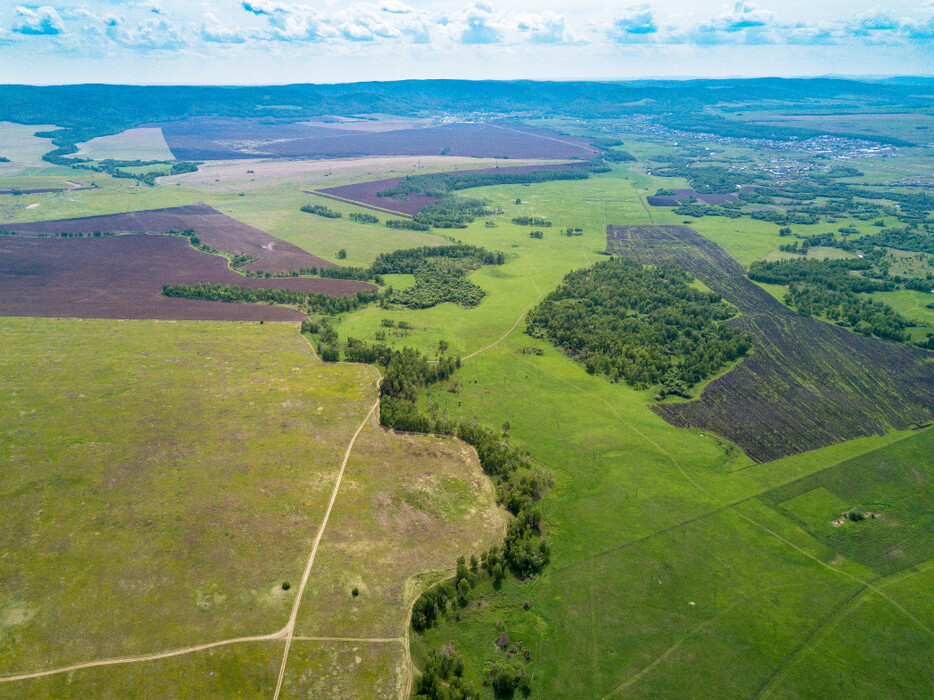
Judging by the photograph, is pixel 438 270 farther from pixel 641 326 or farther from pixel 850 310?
pixel 850 310

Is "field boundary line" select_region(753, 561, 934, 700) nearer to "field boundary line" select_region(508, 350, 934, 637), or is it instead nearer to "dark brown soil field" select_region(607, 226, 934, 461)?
"field boundary line" select_region(508, 350, 934, 637)

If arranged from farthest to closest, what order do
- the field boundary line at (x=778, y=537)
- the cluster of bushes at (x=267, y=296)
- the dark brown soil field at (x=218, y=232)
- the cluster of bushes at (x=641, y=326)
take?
the dark brown soil field at (x=218, y=232) < the cluster of bushes at (x=267, y=296) < the cluster of bushes at (x=641, y=326) < the field boundary line at (x=778, y=537)

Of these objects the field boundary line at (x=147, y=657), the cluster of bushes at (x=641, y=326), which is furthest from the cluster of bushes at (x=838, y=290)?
the field boundary line at (x=147, y=657)

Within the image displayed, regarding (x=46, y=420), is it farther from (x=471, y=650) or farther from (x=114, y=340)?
(x=471, y=650)

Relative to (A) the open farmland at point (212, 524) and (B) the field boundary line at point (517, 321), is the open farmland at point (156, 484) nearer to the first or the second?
(A) the open farmland at point (212, 524)

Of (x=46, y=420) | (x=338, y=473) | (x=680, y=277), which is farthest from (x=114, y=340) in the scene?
(x=680, y=277)

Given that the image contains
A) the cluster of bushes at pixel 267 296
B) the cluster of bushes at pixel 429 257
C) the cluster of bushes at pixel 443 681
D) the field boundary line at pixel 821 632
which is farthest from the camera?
the cluster of bushes at pixel 429 257
